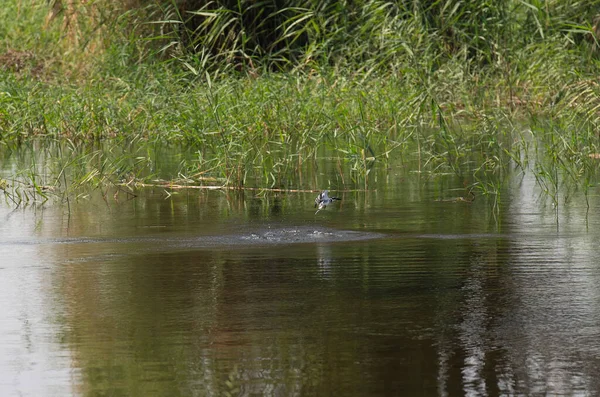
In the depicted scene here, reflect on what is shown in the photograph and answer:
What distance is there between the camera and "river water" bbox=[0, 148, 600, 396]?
388 cm

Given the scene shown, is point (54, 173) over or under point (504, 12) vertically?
under

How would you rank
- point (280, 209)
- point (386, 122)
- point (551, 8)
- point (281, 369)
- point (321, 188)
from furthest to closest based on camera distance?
point (551, 8) < point (386, 122) < point (321, 188) < point (280, 209) < point (281, 369)

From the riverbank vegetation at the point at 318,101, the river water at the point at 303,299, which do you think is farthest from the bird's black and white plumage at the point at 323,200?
the riverbank vegetation at the point at 318,101

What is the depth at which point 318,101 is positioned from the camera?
463 inches

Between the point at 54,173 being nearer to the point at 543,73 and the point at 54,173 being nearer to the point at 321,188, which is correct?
the point at 321,188

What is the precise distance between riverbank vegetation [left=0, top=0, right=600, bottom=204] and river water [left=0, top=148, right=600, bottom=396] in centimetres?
122

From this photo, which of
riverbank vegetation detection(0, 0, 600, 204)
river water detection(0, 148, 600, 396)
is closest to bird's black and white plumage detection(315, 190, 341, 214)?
river water detection(0, 148, 600, 396)

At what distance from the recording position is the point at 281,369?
3953 mm

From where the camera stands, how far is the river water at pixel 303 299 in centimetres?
388

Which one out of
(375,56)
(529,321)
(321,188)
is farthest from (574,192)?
(375,56)

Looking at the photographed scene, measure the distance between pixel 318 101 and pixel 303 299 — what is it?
685 cm

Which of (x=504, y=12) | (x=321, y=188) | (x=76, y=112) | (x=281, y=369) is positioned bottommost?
(x=281, y=369)

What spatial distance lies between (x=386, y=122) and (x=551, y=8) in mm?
3892

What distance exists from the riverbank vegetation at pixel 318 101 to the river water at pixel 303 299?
3.99ft
